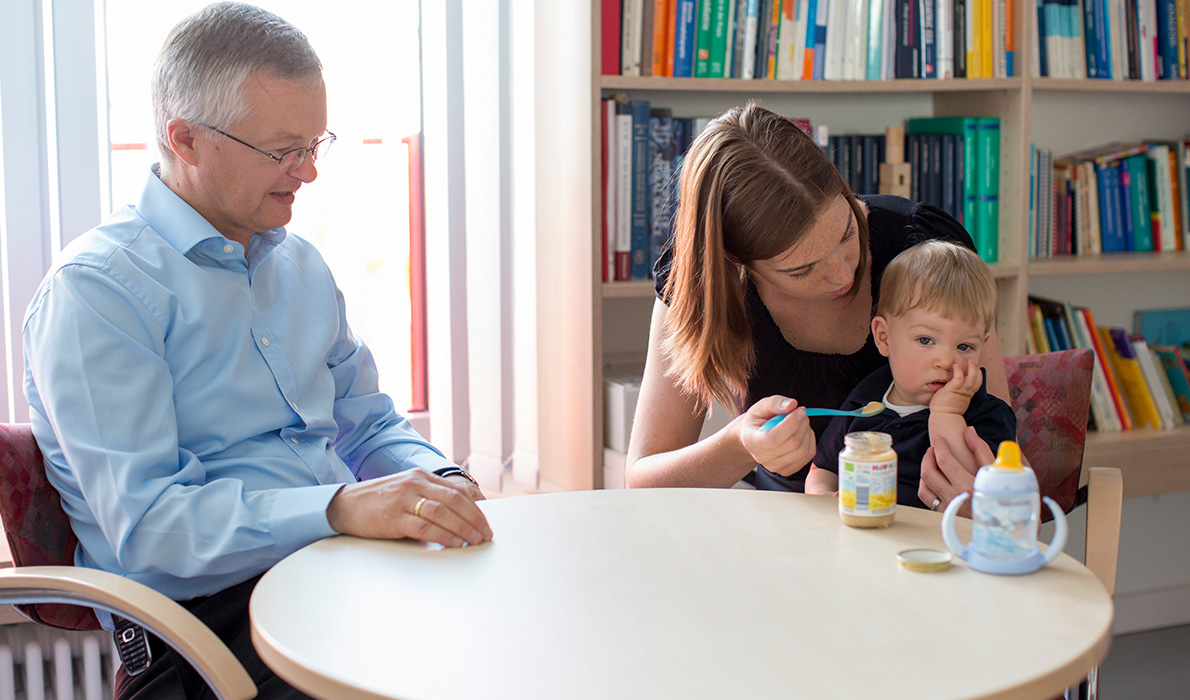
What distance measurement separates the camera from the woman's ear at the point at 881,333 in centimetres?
160

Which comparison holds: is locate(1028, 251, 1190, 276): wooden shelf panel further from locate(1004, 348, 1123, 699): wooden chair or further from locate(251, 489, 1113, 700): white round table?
locate(251, 489, 1113, 700): white round table

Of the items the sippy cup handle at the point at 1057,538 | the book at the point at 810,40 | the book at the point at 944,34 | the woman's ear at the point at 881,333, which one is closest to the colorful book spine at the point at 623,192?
the book at the point at 810,40

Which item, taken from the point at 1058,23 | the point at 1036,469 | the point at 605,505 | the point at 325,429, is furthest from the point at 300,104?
the point at 1058,23

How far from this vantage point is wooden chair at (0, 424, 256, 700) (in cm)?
108

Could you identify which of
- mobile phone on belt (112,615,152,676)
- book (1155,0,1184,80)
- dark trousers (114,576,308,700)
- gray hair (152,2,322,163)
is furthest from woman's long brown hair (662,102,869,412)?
book (1155,0,1184,80)

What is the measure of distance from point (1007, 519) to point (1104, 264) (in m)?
1.84

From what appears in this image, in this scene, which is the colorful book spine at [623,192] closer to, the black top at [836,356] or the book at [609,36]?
the book at [609,36]

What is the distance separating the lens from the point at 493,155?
2443 mm

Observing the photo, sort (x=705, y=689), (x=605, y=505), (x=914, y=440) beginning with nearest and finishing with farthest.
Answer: (x=705, y=689), (x=605, y=505), (x=914, y=440)

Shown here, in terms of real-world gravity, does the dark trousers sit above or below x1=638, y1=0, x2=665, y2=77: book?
below

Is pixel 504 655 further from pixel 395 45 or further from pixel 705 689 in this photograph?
pixel 395 45

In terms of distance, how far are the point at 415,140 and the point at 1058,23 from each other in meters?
1.64

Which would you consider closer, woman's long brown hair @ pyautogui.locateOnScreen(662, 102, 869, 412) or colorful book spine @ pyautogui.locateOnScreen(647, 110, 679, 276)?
woman's long brown hair @ pyautogui.locateOnScreen(662, 102, 869, 412)

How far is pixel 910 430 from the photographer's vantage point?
1.54 m
